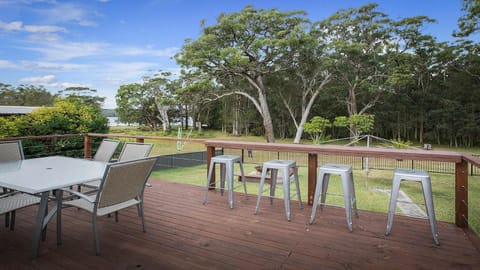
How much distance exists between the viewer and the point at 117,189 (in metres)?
2.19

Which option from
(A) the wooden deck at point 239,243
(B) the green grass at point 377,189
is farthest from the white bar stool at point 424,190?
(B) the green grass at point 377,189

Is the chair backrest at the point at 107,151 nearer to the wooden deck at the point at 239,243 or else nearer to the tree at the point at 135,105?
the wooden deck at the point at 239,243

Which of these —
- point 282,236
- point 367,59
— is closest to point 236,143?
point 282,236

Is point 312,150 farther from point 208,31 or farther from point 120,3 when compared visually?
point 208,31

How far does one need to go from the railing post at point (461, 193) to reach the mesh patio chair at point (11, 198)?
3.70 m

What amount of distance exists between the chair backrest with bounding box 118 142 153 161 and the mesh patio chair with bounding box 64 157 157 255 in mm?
850

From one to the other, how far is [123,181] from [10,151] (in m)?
2.00

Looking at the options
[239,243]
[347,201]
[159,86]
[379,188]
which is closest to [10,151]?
[239,243]

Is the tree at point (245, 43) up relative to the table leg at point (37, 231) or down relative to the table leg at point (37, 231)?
up

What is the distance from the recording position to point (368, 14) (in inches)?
810

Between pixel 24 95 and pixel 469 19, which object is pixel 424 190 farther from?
pixel 24 95

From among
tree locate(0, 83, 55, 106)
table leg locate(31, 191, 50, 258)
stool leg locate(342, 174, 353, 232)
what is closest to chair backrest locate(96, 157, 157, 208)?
table leg locate(31, 191, 50, 258)

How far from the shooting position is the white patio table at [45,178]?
6.72 feet

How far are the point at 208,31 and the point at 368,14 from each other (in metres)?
11.4
